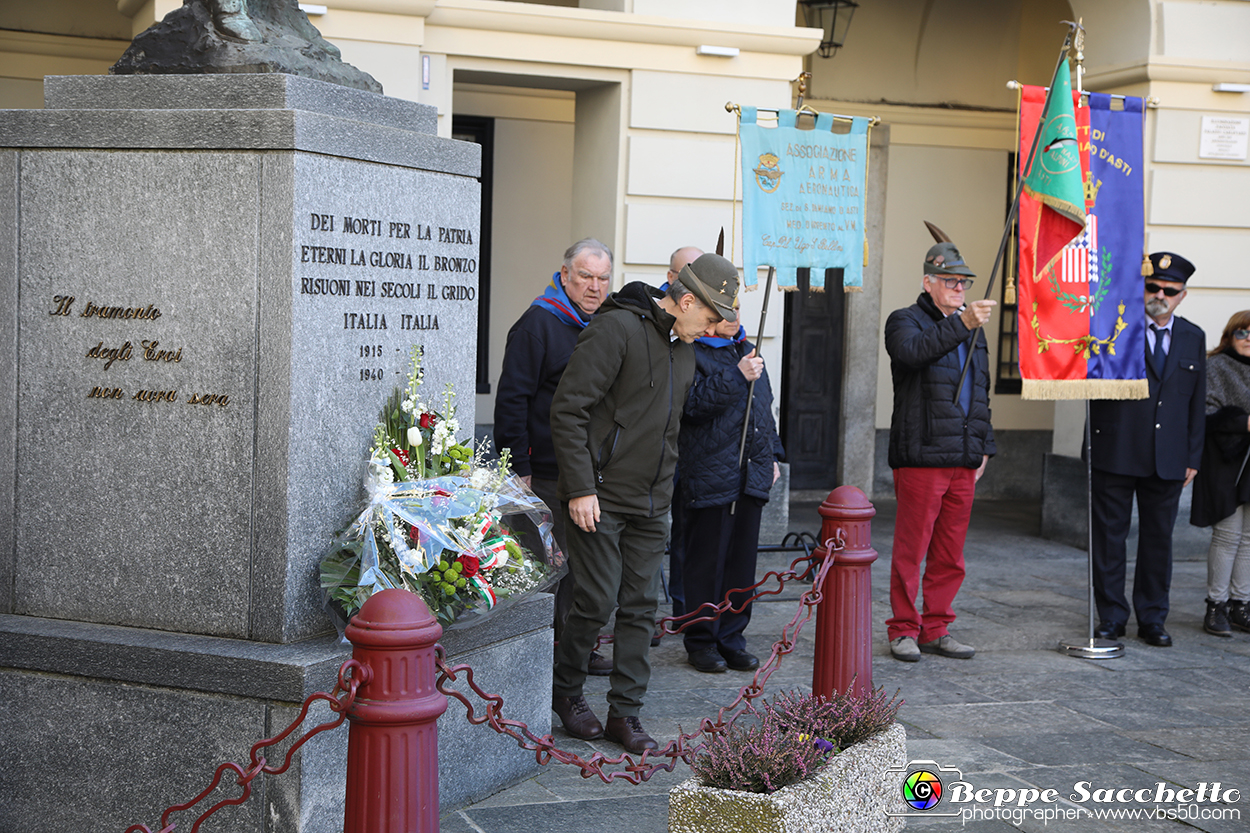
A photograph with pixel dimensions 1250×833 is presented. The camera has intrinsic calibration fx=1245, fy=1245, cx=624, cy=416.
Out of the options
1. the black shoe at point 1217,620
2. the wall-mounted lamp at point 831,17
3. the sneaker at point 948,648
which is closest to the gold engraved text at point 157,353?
the sneaker at point 948,648

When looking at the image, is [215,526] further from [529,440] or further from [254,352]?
[529,440]

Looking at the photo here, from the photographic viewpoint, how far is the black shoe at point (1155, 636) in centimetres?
671

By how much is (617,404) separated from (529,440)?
3.53 feet

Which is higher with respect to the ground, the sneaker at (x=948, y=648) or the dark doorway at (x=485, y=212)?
the dark doorway at (x=485, y=212)

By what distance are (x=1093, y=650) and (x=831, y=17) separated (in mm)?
6161

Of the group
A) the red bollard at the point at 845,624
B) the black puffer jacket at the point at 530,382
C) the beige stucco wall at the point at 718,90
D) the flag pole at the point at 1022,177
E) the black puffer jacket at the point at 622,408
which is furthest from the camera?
the beige stucco wall at the point at 718,90

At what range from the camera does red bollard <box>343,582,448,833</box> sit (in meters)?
2.50

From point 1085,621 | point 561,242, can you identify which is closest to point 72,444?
point 1085,621

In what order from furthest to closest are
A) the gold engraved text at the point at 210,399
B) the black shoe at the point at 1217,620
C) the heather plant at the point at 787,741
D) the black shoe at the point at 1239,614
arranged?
the black shoe at the point at 1239,614, the black shoe at the point at 1217,620, the gold engraved text at the point at 210,399, the heather plant at the point at 787,741

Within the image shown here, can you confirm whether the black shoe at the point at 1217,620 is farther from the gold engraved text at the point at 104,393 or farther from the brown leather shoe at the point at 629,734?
the gold engraved text at the point at 104,393

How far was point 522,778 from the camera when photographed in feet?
14.2

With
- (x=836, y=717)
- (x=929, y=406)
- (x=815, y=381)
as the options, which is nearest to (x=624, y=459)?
(x=836, y=717)

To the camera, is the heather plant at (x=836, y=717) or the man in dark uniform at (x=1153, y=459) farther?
the man in dark uniform at (x=1153, y=459)

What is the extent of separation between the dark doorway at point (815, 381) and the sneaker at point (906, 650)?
528 centimetres
